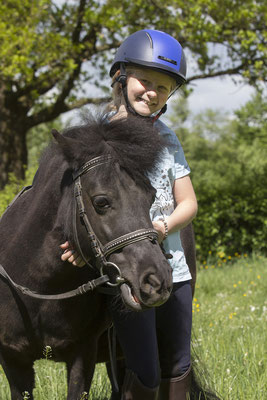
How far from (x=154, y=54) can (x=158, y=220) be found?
905 millimetres

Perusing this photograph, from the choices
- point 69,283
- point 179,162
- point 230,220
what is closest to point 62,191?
point 69,283

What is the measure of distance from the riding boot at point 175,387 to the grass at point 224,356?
0.62 m

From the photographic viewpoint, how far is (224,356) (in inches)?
163

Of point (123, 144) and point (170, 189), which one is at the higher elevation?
point (123, 144)

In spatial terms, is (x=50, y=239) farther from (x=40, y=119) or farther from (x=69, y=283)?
(x=40, y=119)

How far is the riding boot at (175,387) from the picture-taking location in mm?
2781

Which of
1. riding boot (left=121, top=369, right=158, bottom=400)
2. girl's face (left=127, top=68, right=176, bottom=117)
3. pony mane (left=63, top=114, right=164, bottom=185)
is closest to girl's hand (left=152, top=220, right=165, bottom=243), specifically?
pony mane (left=63, top=114, right=164, bottom=185)

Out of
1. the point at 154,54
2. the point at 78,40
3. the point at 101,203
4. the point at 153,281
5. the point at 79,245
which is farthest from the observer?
the point at 78,40

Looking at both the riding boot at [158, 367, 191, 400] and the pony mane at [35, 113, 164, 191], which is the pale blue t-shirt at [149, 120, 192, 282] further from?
the riding boot at [158, 367, 191, 400]

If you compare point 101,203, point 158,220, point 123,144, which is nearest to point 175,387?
point 158,220

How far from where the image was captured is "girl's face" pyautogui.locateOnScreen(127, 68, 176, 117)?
9.12 ft

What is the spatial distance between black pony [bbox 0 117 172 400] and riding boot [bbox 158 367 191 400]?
42cm

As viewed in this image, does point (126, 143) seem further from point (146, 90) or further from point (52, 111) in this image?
point (52, 111)

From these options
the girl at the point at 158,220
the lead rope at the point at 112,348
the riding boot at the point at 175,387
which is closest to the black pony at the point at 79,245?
the lead rope at the point at 112,348
